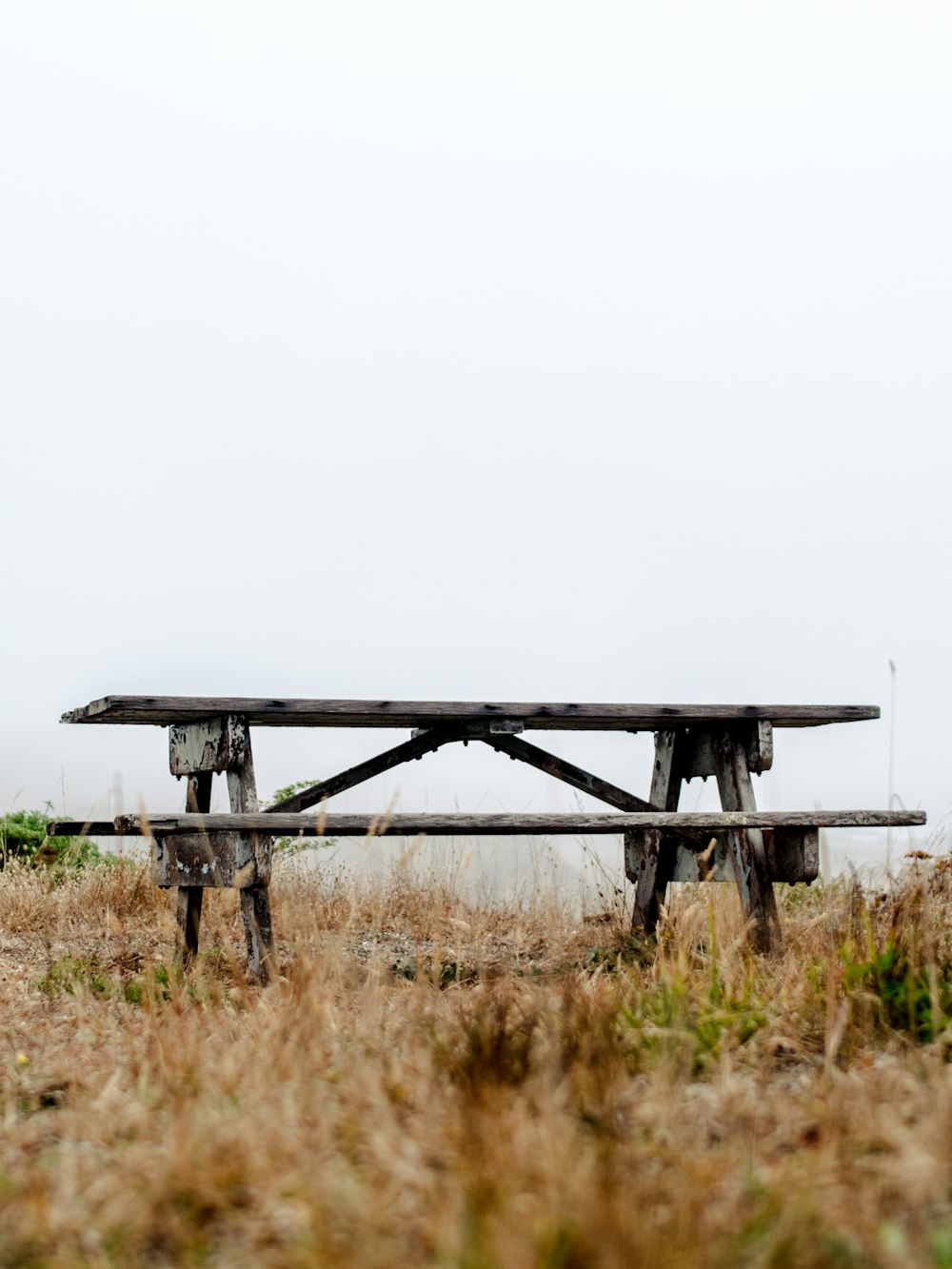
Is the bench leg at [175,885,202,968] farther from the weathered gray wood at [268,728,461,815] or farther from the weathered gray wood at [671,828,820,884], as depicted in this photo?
the weathered gray wood at [671,828,820,884]

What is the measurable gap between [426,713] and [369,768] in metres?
0.48

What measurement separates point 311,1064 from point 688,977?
1343mm

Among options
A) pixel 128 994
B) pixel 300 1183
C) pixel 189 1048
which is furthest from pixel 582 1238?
pixel 128 994

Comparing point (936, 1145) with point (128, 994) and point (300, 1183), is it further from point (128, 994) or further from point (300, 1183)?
point (128, 994)

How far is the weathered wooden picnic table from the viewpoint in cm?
529

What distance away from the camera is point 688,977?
381 centimetres

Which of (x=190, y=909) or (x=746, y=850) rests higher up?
(x=746, y=850)

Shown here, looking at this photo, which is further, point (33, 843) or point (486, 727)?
point (33, 843)

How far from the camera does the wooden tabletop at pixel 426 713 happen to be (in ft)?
18.1

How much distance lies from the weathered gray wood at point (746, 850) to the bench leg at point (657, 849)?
0.99 feet

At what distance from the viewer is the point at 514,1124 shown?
2254 mm

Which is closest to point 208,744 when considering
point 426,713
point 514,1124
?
point 426,713

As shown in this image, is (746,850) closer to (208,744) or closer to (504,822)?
(504,822)

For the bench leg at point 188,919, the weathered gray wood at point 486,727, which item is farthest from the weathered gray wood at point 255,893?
the weathered gray wood at point 486,727
